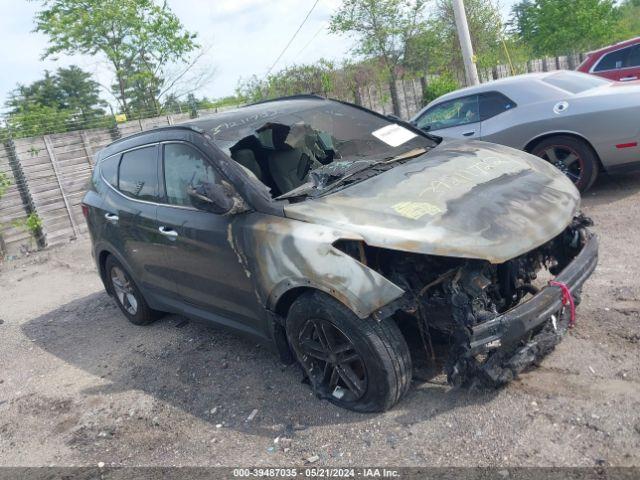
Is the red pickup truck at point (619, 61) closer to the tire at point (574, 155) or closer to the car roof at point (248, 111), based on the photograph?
the tire at point (574, 155)

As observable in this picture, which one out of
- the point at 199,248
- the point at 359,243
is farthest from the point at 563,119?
the point at 199,248

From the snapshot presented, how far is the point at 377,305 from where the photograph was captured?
9.94ft

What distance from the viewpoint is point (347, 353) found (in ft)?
11.0

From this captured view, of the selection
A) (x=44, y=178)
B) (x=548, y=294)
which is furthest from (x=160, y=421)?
(x=44, y=178)

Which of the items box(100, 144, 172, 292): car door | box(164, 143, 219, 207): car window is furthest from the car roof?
box(100, 144, 172, 292): car door

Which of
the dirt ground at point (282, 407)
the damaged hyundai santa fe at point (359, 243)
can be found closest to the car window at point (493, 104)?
the dirt ground at point (282, 407)

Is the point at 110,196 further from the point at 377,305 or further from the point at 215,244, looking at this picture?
the point at 377,305

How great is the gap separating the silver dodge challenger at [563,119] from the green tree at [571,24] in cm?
1859

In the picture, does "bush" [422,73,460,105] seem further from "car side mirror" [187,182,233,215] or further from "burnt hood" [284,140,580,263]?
"car side mirror" [187,182,233,215]

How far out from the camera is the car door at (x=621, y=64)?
→ 10.5 m

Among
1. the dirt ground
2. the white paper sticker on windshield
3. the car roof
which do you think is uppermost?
the car roof

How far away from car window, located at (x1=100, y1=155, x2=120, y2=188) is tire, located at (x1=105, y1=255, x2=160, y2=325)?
77 cm

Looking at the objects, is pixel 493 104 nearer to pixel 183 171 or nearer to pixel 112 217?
pixel 183 171

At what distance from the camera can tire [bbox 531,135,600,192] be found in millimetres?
6617
